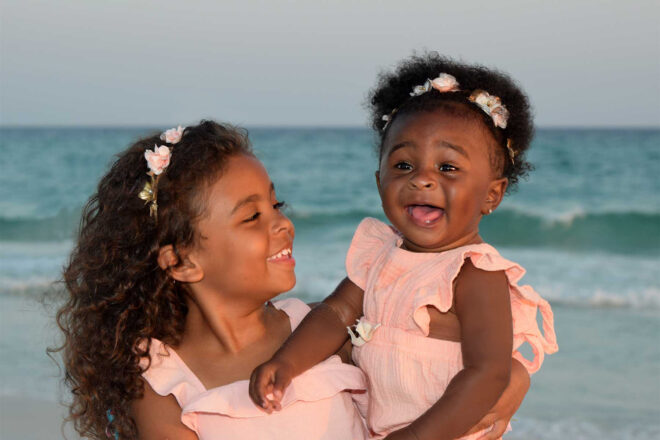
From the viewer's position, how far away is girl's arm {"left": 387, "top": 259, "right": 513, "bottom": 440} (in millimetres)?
2125

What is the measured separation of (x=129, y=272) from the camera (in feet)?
8.16

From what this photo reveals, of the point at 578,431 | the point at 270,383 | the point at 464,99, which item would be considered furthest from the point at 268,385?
the point at 578,431

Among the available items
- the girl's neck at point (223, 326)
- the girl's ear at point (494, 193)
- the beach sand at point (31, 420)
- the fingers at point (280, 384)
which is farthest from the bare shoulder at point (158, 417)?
the beach sand at point (31, 420)

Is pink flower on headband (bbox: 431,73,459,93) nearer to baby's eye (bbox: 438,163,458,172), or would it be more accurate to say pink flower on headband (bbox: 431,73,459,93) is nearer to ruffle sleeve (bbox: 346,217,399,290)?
baby's eye (bbox: 438,163,458,172)

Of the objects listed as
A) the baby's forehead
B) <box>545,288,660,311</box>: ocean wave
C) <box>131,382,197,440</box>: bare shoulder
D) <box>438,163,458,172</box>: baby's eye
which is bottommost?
<box>545,288,660,311</box>: ocean wave

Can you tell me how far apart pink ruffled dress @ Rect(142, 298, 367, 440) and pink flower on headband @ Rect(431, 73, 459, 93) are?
37.2 inches

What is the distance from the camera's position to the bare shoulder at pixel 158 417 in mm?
2365

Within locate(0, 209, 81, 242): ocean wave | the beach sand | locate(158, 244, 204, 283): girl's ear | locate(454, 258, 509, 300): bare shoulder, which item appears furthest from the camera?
locate(0, 209, 81, 242): ocean wave

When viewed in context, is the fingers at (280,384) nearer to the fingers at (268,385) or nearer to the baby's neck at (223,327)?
the fingers at (268,385)

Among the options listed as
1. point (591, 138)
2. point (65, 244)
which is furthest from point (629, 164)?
point (65, 244)

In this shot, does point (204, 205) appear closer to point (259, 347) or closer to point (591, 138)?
point (259, 347)

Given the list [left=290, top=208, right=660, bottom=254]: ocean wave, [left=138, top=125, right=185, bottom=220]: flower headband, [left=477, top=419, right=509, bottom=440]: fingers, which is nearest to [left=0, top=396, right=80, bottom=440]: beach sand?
[left=138, top=125, right=185, bottom=220]: flower headband

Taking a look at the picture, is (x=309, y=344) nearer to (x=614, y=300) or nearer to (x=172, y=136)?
(x=172, y=136)

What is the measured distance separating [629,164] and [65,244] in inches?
484
